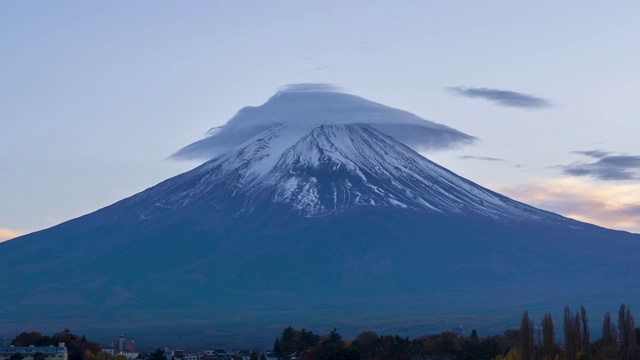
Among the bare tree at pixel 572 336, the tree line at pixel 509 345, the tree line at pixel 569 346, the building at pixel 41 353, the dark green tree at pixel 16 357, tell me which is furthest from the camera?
the building at pixel 41 353

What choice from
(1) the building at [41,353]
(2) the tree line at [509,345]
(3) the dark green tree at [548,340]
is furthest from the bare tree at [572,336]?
(1) the building at [41,353]

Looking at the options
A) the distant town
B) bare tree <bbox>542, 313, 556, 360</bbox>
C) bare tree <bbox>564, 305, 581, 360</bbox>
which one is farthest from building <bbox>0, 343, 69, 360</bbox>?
bare tree <bbox>564, 305, 581, 360</bbox>

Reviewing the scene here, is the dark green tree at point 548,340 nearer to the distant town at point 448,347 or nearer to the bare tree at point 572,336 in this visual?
the distant town at point 448,347

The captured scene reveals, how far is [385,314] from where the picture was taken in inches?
7274

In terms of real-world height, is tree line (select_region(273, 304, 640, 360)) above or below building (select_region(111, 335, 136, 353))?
below

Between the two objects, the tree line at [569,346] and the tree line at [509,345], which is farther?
the tree line at [509,345]

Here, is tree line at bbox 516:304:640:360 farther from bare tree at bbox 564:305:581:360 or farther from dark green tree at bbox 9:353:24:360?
dark green tree at bbox 9:353:24:360

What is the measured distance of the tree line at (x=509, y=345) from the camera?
257 feet

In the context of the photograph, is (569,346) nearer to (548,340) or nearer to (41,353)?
(548,340)

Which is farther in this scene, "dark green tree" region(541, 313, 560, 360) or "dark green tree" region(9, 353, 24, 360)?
"dark green tree" region(9, 353, 24, 360)

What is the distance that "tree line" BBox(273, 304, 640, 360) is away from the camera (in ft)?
257

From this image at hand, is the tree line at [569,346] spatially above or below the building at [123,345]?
below

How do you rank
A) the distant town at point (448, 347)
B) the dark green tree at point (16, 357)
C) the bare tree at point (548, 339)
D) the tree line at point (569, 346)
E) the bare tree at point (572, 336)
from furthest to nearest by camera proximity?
the dark green tree at point (16, 357)
the bare tree at point (572, 336)
the distant town at point (448, 347)
the bare tree at point (548, 339)
the tree line at point (569, 346)

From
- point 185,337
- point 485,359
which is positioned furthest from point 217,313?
point 485,359
